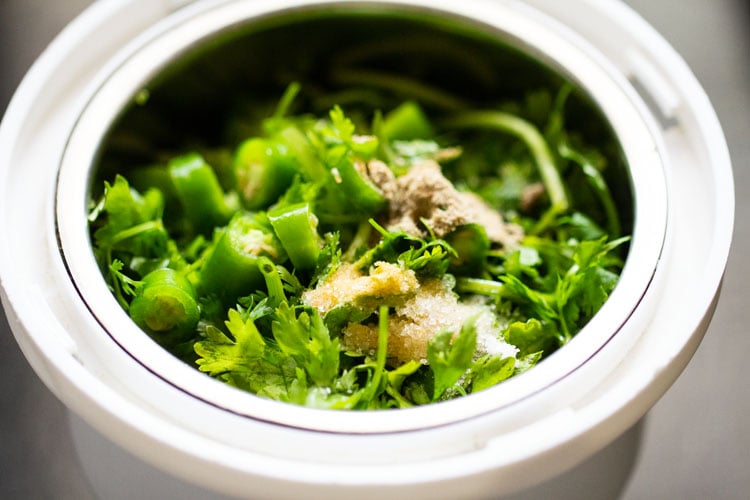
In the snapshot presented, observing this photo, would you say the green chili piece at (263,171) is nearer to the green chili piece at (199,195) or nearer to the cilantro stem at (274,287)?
the green chili piece at (199,195)

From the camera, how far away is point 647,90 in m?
0.94

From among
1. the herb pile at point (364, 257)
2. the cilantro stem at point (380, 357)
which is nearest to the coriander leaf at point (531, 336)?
the herb pile at point (364, 257)

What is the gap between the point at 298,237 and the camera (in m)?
0.79

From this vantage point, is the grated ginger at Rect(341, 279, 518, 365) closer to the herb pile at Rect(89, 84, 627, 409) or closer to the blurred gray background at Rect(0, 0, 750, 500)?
the herb pile at Rect(89, 84, 627, 409)


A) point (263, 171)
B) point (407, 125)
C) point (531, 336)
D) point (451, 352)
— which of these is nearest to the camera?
point (451, 352)

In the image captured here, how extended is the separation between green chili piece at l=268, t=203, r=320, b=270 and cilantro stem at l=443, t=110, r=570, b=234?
0.97ft

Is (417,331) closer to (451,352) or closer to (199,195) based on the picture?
(451,352)

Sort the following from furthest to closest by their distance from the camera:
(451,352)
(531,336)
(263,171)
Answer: (263,171)
(531,336)
(451,352)

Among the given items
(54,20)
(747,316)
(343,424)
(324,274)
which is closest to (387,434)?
(343,424)

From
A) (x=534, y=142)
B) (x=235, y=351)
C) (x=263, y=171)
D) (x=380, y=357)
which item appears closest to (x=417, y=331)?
(x=380, y=357)

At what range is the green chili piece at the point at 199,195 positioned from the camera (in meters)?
0.93

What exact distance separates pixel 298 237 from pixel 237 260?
63mm

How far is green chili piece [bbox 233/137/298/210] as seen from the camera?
91 centimetres

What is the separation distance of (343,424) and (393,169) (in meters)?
0.36
